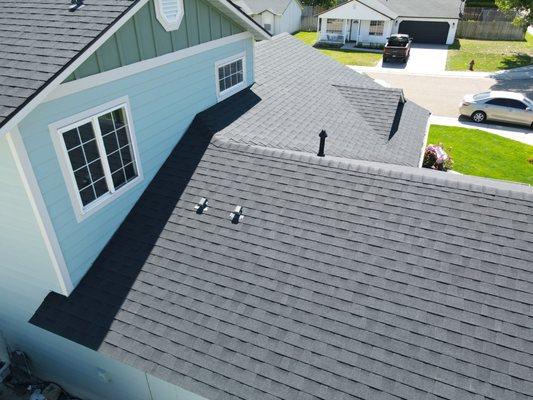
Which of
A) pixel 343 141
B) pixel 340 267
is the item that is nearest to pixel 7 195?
pixel 340 267

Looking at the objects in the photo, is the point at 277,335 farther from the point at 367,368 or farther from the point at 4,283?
the point at 4,283

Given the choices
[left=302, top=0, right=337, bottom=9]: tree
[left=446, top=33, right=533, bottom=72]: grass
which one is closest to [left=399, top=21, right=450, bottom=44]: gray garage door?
[left=446, top=33, right=533, bottom=72]: grass

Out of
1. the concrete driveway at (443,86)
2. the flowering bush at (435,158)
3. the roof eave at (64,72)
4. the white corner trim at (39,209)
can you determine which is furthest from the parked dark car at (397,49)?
the white corner trim at (39,209)

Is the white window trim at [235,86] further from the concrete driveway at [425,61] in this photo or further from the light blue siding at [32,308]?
the concrete driveway at [425,61]

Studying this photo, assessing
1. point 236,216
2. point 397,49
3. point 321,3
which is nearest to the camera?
point 236,216

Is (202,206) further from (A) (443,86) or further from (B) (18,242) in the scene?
(A) (443,86)

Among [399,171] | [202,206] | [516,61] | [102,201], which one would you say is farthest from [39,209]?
[516,61]
